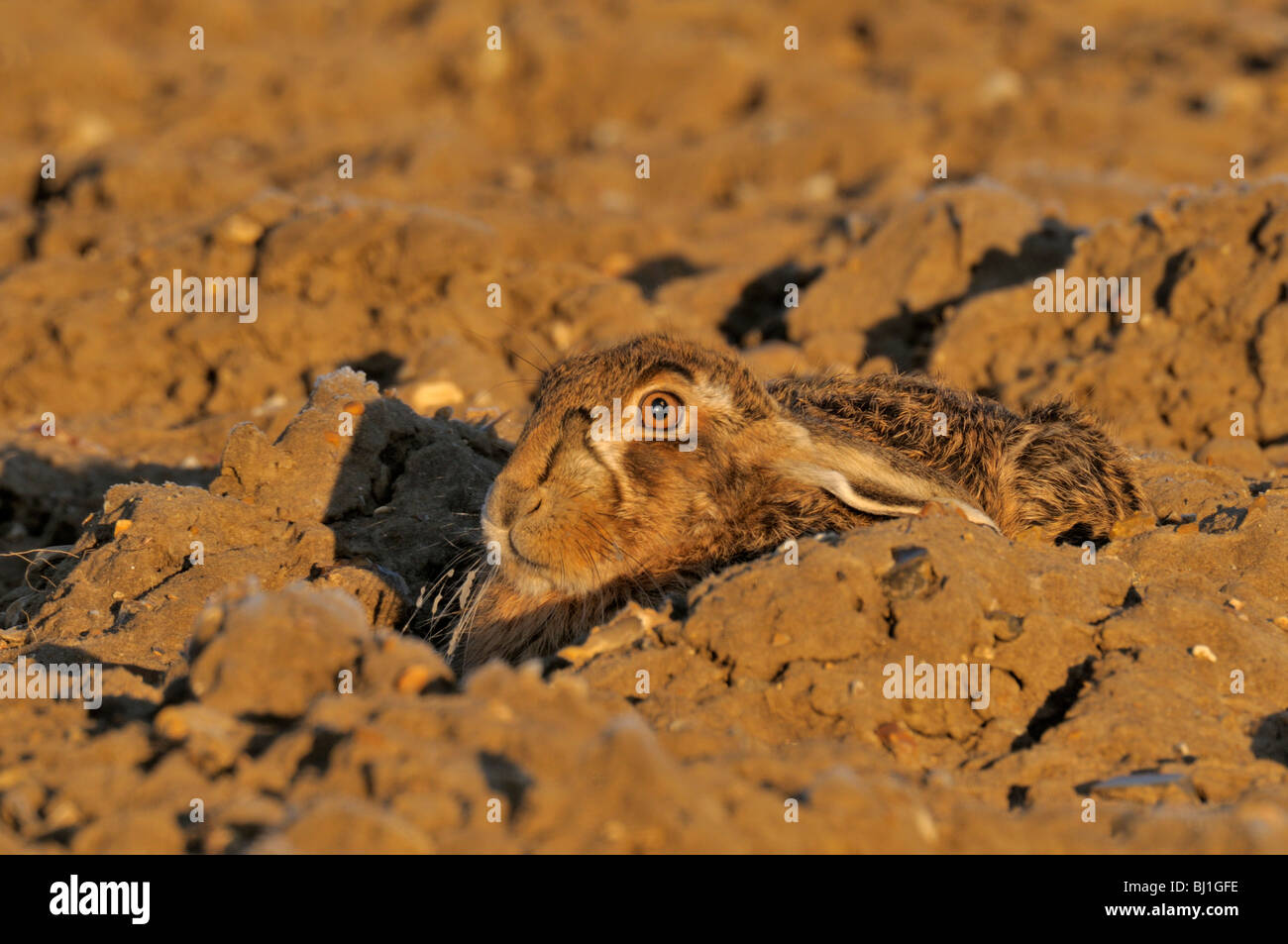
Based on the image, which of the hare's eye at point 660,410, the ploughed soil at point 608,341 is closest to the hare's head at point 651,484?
the hare's eye at point 660,410

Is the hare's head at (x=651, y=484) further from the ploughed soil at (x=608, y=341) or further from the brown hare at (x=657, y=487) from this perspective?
the ploughed soil at (x=608, y=341)

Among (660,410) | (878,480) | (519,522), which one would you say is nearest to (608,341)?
(660,410)

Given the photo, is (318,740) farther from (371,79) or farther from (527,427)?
(371,79)

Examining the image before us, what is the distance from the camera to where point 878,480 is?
4.96 meters

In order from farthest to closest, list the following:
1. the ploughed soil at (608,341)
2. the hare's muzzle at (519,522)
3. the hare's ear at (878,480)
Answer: the hare's muzzle at (519,522) → the hare's ear at (878,480) → the ploughed soil at (608,341)

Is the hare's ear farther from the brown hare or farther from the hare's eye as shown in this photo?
the hare's eye

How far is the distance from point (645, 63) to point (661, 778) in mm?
17968

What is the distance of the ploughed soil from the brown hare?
47 cm

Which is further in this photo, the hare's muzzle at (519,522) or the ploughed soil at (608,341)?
the hare's muzzle at (519,522)

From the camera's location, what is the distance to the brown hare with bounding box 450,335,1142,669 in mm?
5059

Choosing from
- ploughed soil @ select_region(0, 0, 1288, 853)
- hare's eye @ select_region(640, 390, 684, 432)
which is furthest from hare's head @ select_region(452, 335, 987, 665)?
ploughed soil @ select_region(0, 0, 1288, 853)

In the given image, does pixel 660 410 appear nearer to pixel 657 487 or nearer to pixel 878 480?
pixel 657 487

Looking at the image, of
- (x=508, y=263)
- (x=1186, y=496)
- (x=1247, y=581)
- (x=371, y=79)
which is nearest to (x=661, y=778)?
(x=1247, y=581)

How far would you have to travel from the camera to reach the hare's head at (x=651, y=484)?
507cm
